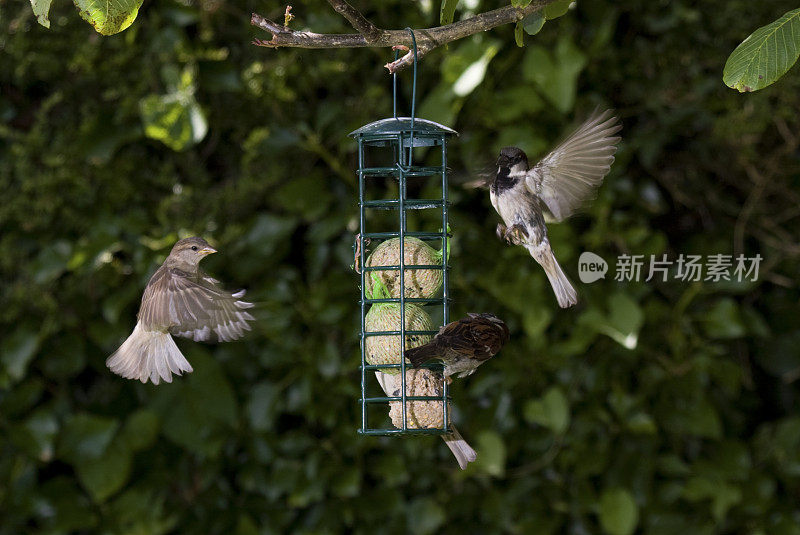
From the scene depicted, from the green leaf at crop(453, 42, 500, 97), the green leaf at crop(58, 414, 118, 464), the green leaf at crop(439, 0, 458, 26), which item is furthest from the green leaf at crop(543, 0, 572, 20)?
the green leaf at crop(58, 414, 118, 464)

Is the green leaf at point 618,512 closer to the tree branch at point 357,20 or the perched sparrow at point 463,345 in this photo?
the perched sparrow at point 463,345

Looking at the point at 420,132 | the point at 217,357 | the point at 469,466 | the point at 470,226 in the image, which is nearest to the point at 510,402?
the point at 469,466

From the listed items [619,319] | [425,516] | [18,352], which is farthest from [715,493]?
[18,352]

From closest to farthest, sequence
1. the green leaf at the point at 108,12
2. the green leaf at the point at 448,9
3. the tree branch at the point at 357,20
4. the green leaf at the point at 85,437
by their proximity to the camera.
A: 1. the green leaf at the point at 108,12
2. the tree branch at the point at 357,20
3. the green leaf at the point at 448,9
4. the green leaf at the point at 85,437

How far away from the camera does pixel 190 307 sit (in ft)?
6.73

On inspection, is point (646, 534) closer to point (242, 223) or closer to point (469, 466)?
point (469, 466)

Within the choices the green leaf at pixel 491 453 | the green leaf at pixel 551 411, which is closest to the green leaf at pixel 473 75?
the green leaf at pixel 551 411

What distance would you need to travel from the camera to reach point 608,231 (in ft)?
11.2

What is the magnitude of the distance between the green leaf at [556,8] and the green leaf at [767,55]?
14.9 inches

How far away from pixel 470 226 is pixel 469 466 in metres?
0.88

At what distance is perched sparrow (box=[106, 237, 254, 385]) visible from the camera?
2.07m

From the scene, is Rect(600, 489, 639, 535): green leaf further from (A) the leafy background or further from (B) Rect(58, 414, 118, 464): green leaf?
(B) Rect(58, 414, 118, 464): green leaf

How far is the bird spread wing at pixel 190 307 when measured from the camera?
2059 millimetres

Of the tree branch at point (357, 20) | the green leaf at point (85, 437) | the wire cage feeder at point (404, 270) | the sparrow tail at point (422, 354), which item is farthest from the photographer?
the green leaf at point (85, 437)
